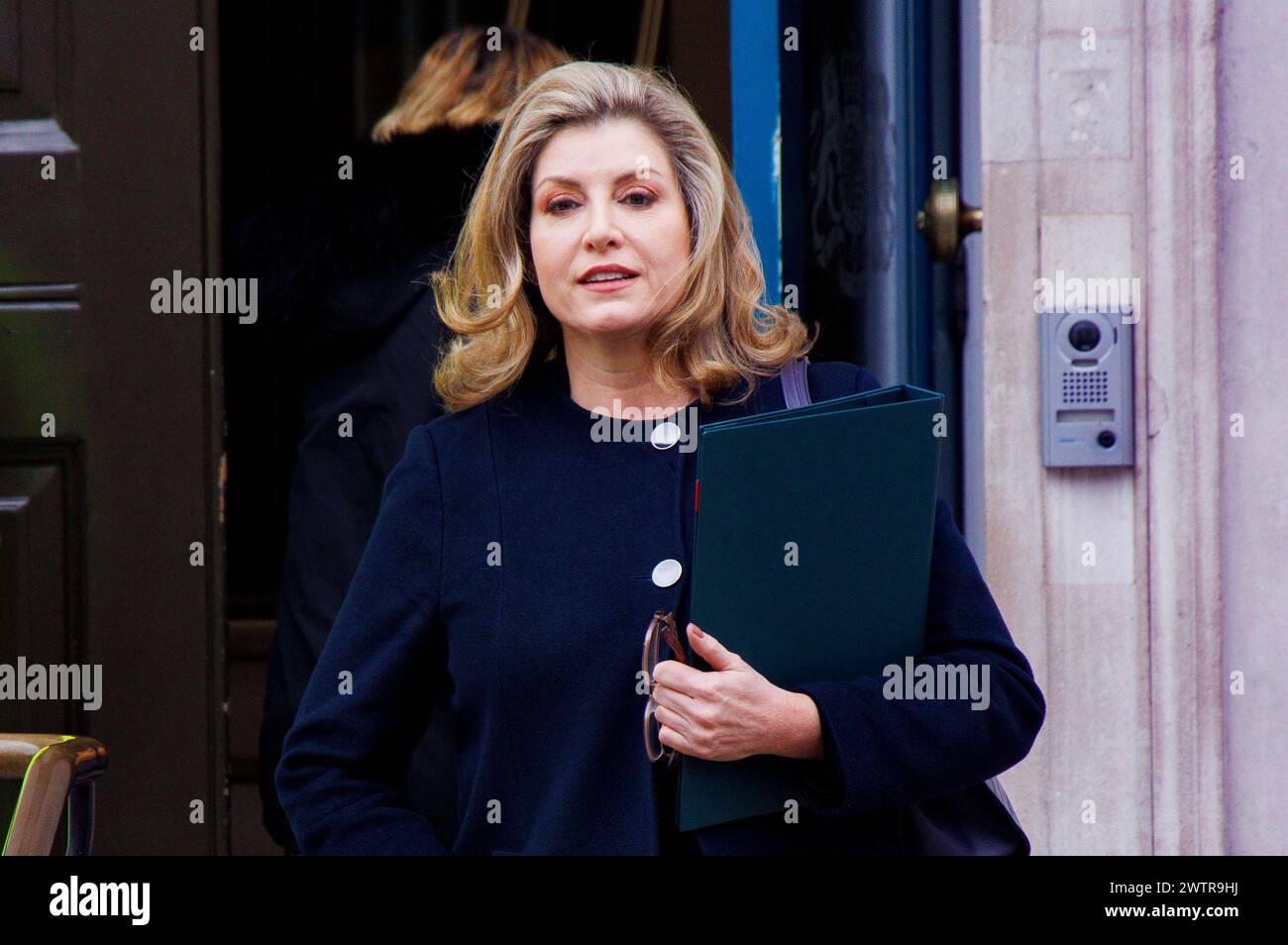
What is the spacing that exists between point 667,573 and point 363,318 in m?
1.42

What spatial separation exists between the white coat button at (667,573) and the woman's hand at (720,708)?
0.52 feet

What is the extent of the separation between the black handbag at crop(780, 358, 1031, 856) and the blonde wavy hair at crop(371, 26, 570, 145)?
192 centimetres

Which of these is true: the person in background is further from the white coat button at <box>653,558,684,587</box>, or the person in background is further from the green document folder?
the green document folder

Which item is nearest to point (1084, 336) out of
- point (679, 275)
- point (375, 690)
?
point (679, 275)

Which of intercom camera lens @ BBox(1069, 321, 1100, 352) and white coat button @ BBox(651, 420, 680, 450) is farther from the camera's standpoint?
intercom camera lens @ BBox(1069, 321, 1100, 352)

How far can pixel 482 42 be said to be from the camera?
3.26 metres

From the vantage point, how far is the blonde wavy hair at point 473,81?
3219 mm

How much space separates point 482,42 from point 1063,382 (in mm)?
1375

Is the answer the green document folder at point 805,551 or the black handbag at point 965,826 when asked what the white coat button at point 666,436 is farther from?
the black handbag at point 965,826

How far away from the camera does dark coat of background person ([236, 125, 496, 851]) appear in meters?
3.00

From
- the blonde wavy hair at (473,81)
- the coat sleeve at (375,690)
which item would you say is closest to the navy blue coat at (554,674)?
the coat sleeve at (375,690)

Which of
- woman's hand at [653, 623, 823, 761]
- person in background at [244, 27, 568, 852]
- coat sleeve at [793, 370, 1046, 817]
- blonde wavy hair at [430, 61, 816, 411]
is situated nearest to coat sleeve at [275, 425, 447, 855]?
blonde wavy hair at [430, 61, 816, 411]

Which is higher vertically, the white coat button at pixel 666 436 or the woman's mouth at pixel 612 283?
the woman's mouth at pixel 612 283

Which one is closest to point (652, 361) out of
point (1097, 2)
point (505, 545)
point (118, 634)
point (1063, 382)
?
point (505, 545)
